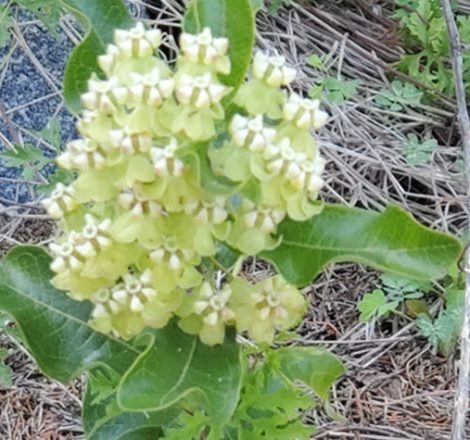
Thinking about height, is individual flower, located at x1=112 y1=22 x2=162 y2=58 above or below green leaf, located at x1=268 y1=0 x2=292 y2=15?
above

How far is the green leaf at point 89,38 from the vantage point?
1.24 metres

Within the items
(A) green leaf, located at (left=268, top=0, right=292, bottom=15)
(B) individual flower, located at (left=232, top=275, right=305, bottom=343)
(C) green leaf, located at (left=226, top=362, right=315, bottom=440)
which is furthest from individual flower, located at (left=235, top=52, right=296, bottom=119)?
(A) green leaf, located at (left=268, top=0, right=292, bottom=15)

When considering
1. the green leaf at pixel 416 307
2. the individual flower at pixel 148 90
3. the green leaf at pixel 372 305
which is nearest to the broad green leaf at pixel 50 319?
the individual flower at pixel 148 90

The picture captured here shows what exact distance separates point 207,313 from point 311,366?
0.24 meters

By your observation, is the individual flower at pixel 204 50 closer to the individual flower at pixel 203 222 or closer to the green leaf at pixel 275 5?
the individual flower at pixel 203 222

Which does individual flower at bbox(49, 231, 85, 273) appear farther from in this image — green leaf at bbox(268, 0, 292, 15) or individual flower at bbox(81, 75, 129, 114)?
green leaf at bbox(268, 0, 292, 15)

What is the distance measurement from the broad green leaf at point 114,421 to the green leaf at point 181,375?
16 centimetres

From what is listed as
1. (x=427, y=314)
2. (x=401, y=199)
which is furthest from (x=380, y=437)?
(x=401, y=199)

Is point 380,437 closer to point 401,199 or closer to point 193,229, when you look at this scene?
point 401,199

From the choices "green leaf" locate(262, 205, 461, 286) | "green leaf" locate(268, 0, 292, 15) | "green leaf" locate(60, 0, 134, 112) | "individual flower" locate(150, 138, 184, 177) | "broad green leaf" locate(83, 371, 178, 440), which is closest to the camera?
"individual flower" locate(150, 138, 184, 177)

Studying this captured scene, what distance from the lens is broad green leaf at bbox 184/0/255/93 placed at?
3.84 ft

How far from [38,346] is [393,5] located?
75.6 inches

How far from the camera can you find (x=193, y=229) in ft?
3.55

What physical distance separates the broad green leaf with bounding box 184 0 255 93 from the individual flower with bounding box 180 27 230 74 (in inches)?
3.1
